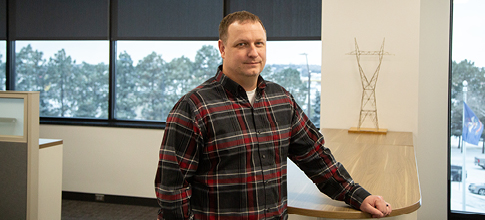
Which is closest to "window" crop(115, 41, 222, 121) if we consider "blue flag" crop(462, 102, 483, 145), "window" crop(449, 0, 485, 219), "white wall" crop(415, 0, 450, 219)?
"white wall" crop(415, 0, 450, 219)

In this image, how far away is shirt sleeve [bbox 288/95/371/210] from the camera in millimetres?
1468

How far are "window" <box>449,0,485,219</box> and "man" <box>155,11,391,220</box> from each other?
3206mm

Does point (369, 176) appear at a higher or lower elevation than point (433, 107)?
lower

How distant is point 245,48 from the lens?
49.4 inches

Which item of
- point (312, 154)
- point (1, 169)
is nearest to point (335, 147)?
point (312, 154)

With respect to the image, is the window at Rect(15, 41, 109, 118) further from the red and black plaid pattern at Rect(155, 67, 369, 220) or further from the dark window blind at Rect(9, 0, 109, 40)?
the red and black plaid pattern at Rect(155, 67, 369, 220)

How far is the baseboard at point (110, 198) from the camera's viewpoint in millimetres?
4496

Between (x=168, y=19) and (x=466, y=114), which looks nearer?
(x=466, y=114)

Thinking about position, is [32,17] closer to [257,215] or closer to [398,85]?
[398,85]

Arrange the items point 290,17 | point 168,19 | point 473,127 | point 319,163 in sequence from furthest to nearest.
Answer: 1. point 168,19
2. point 290,17
3. point 473,127
4. point 319,163

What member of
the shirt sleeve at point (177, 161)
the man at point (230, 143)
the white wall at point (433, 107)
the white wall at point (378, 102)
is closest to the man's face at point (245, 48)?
the man at point (230, 143)

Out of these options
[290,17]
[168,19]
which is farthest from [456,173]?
[168,19]

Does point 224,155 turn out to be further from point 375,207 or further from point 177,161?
point 375,207

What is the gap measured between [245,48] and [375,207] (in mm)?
700
